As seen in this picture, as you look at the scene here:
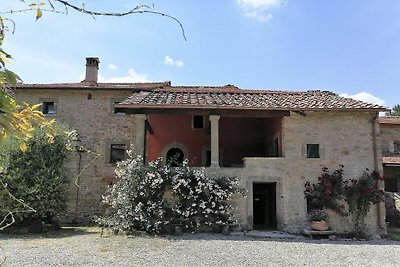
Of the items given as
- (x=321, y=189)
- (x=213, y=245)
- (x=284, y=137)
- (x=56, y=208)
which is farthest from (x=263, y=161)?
(x=56, y=208)

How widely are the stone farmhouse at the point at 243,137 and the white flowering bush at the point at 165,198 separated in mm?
730

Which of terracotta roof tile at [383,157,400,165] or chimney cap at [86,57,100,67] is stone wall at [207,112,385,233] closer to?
terracotta roof tile at [383,157,400,165]

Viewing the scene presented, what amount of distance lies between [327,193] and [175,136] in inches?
317

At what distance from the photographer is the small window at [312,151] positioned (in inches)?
532

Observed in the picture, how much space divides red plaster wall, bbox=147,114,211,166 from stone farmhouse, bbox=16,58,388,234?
50mm

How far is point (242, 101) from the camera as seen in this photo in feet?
47.8

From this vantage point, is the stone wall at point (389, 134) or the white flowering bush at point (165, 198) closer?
the white flowering bush at point (165, 198)

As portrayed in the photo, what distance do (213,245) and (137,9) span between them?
9.30m

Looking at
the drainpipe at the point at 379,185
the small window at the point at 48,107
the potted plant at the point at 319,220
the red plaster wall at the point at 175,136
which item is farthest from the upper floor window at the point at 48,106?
the drainpipe at the point at 379,185

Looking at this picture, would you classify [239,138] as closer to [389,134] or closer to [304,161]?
[304,161]

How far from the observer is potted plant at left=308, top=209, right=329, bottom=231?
40.6 feet

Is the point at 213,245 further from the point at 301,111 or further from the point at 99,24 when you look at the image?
the point at 99,24

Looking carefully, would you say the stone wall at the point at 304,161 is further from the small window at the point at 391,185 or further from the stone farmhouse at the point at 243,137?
the small window at the point at 391,185

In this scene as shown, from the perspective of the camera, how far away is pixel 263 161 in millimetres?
13289
